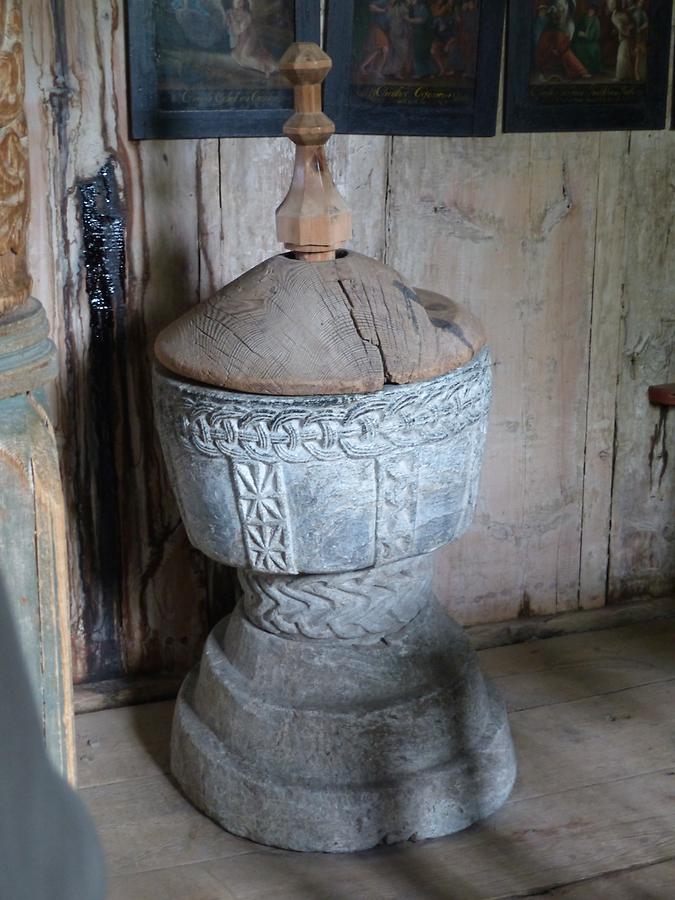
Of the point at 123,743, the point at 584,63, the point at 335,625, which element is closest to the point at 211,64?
the point at 584,63

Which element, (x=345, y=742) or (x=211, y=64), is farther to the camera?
(x=211, y=64)

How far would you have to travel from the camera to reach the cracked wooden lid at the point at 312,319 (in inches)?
71.8

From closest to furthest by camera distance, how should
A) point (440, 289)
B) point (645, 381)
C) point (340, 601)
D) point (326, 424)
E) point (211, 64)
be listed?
1. point (326, 424)
2. point (340, 601)
3. point (211, 64)
4. point (440, 289)
5. point (645, 381)

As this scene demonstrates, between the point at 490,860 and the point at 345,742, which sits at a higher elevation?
the point at 345,742

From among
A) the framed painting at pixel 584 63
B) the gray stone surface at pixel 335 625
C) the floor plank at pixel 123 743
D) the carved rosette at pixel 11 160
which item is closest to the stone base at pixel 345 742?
the gray stone surface at pixel 335 625

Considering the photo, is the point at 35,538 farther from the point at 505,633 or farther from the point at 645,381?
the point at 645,381

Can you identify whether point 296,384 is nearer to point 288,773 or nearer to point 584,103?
point 288,773

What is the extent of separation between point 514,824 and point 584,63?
1409 millimetres

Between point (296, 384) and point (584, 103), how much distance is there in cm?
98

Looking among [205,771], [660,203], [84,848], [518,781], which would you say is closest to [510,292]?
[660,203]

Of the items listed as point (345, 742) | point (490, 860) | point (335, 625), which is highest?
point (335, 625)

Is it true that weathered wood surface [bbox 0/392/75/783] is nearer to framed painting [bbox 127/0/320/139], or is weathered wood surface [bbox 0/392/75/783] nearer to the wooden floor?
the wooden floor

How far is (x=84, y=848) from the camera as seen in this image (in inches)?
28.5

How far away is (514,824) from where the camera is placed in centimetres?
211
